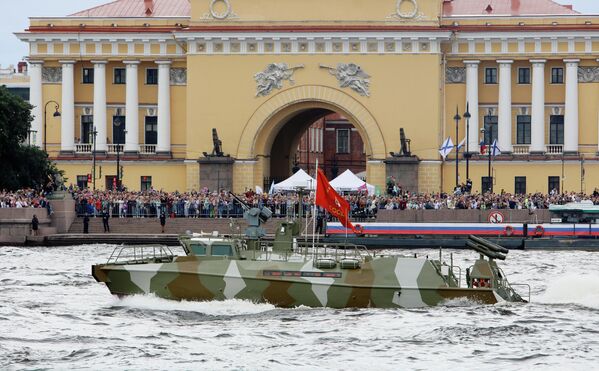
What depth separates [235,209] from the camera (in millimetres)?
82062

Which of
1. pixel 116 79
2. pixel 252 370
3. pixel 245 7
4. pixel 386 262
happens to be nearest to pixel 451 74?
pixel 245 7

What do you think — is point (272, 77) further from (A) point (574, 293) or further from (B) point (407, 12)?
(A) point (574, 293)

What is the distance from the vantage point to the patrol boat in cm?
4447

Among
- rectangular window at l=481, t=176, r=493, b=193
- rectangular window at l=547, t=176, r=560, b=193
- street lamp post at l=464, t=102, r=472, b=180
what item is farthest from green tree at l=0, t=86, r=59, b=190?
rectangular window at l=547, t=176, r=560, b=193

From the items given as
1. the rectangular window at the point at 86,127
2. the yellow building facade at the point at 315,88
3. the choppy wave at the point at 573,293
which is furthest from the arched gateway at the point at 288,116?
the choppy wave at the point at 573,293

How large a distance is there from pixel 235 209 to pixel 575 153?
20491 mm

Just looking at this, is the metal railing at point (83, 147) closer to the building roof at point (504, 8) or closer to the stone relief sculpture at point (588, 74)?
the building roof at point (504, 8)

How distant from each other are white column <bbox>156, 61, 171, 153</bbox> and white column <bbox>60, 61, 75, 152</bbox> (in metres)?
4.82

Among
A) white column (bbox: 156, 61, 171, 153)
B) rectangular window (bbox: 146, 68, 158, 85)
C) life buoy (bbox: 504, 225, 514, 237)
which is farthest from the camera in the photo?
rectangular window (bbox: 146, 68, 158, 85)

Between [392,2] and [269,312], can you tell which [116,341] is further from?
[392,2]

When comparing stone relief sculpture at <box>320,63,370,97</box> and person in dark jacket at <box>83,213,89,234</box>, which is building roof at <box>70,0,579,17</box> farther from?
person in dark jacket at <box>83,213,89,234</box>

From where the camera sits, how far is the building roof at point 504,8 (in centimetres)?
9519

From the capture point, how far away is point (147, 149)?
312 ft

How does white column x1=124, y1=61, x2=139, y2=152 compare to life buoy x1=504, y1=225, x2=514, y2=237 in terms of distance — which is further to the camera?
white column x1=124, y1=61, x2=139, y2=152
